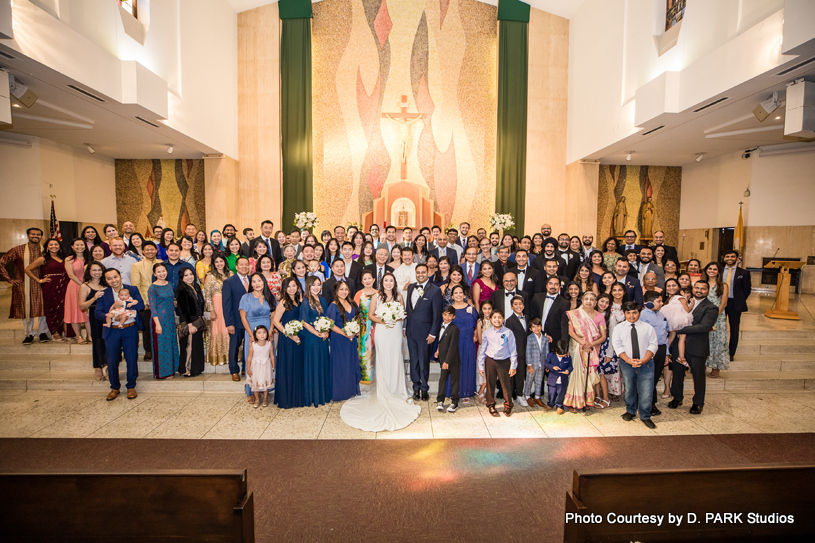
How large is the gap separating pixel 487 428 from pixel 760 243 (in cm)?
1138

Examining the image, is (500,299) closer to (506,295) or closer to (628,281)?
(506,295)

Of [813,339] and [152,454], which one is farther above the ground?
[813,339]

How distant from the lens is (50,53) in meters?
5.49

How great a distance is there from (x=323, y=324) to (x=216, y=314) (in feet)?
6.32

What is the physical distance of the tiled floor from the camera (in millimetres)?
4223

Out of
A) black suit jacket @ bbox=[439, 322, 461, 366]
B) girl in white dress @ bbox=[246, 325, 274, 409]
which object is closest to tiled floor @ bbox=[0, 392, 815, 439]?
girl in white dress @ bbox=[246, 325, 274, 409]

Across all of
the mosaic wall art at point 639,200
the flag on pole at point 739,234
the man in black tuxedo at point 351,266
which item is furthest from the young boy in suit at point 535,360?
the flag on pole at point 739,234

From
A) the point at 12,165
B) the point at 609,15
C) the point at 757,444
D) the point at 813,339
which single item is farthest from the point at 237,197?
the point at 813,339

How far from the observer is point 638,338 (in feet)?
14.6

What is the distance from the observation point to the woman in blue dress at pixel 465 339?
489 cm

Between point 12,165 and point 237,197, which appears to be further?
point 237,197

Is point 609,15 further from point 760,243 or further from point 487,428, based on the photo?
point 487,428

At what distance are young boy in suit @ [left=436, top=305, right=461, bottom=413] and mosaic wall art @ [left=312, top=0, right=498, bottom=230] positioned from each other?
8.05 metres

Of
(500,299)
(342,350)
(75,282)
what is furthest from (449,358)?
(75,282)
